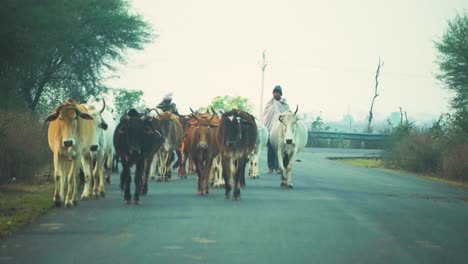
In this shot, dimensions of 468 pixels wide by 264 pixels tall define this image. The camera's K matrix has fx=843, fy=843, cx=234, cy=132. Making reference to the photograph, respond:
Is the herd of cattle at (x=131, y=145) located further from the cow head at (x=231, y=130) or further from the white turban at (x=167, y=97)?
the white turban at (x=167, y=97)

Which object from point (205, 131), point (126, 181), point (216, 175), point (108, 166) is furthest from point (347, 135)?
point (126, 181)

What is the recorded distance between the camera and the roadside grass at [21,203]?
12.1 metres

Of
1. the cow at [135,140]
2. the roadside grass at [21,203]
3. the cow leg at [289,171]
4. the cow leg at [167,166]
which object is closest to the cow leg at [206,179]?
the cow at [135,140]

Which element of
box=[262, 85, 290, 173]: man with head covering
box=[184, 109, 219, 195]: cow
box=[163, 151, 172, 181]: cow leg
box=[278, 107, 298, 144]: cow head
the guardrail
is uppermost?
the guardrail

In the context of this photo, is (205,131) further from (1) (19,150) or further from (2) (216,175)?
(1) (19,150)

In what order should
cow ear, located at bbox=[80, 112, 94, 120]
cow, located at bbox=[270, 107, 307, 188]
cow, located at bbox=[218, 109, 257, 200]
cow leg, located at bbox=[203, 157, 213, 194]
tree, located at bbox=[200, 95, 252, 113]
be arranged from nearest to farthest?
cow ear, located at bbox=[80, 112, 94, 120], cow, located at bbox=[218, 109, 257, 200], cow leg, located at bbox=[203, 157, 213, 194], cow, located at bbox=[270, 107, 307, 188], tree, located at bbox=[200, 95, 252, 113]

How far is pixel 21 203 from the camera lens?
1471 cm

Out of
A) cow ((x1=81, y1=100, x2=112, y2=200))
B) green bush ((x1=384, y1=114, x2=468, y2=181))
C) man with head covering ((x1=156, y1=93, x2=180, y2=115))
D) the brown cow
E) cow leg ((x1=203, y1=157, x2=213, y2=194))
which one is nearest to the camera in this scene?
cow ((x1=81, y1=100, x2=112, y2=200))

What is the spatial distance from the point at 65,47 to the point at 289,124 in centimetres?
1800

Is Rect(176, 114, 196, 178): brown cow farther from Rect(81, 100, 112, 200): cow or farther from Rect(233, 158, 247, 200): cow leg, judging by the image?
Rect(81, 100, 112, 200): cow

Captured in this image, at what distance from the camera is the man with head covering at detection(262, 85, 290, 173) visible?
2553cm

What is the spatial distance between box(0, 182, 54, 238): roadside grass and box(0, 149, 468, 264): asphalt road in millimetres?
272

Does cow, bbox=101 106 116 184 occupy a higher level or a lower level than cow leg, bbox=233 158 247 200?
higher

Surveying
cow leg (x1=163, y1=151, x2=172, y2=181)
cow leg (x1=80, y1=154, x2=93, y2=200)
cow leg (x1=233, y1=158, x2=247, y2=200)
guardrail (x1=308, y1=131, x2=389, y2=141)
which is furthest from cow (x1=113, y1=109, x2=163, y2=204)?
guardrail (x1=308, y1=131, x2=389, y2=141)
